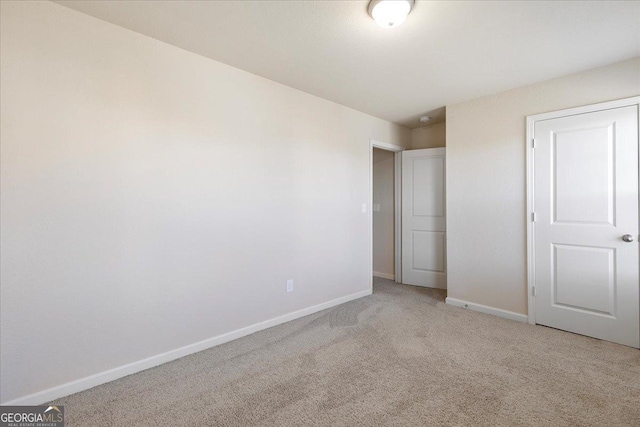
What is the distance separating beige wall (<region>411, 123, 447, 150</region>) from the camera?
14.4 feet

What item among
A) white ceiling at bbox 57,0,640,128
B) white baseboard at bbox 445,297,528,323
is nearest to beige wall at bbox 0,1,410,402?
white ceiling at bbox 57,0,640,128

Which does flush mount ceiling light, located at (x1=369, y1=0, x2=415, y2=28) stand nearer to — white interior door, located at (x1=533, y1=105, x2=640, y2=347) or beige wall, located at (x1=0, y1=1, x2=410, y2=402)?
beige wall, located at (x1=0, y1=1, x2=410, y2=402)

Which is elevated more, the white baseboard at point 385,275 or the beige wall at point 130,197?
the beige wall at point 130,197

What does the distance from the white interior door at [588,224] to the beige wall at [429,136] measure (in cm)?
157

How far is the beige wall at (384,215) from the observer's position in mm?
4730

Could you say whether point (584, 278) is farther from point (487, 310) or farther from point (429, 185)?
point (429, 185)

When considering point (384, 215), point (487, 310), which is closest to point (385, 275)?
point (384, 215)

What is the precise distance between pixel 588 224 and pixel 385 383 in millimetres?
2362

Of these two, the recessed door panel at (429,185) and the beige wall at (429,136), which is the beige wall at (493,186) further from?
the beige wall at (429,136)

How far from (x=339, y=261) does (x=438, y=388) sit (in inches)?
72.8

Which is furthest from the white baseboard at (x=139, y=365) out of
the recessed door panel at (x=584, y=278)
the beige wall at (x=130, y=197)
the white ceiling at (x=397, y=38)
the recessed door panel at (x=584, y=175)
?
the recessed door panel at (x=584, y=175)

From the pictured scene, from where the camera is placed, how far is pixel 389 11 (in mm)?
1750

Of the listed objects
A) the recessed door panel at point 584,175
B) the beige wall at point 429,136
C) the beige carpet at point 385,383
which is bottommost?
the beige carpet at point 385,383

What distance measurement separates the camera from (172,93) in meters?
2.26
